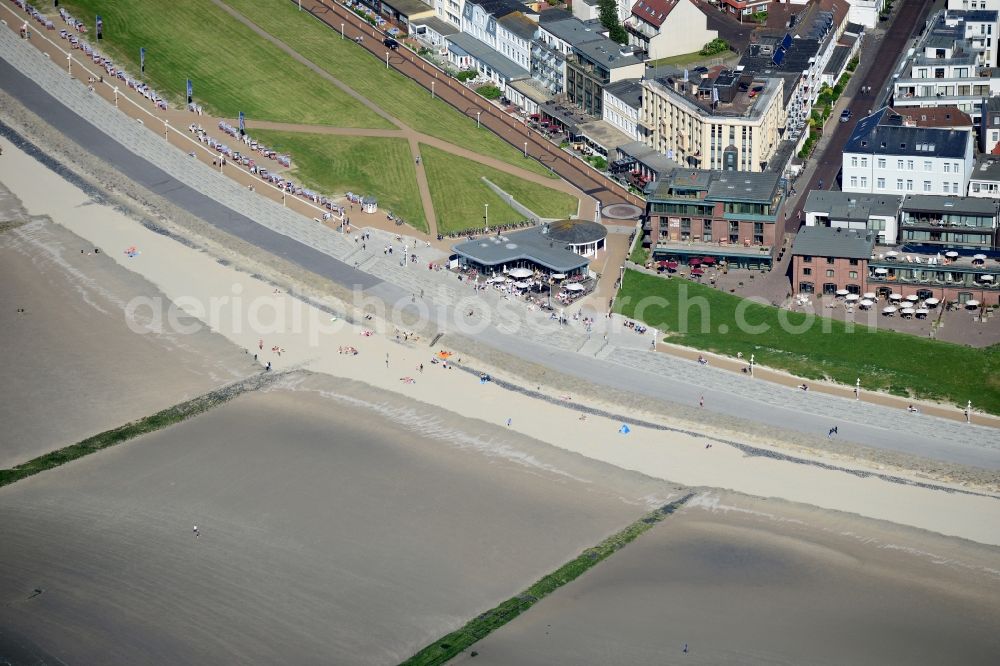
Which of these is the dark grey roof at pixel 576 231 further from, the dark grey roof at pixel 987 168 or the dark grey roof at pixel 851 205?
the dark grey roof at pixel 987 168

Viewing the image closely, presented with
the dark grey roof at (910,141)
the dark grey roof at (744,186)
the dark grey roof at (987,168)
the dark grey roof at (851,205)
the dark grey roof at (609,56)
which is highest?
the dark grey roof at (609,56)

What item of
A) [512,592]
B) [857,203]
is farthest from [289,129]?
[512,592]

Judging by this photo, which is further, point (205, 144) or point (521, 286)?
point (205, 144)

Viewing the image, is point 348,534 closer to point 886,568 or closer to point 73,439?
point 73,439

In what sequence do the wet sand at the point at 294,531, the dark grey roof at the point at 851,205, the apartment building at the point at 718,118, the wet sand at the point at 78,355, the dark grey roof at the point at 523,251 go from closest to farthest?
the wet sand at the point at 294,531, the wet sand at the point at 78,355, the dark grey roof at the point at 851,205, the dark grey roof at the point at 523,251, the apartment building at the point at 718,118

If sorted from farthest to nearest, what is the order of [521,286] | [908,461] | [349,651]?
[521,286], [908,461], [349,651]

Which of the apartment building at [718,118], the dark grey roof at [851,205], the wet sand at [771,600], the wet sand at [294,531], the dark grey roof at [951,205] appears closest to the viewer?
the wet sand at [771,600]

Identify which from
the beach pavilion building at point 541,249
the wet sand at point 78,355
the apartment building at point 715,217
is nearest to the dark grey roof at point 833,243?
the apartment building at point 715,217

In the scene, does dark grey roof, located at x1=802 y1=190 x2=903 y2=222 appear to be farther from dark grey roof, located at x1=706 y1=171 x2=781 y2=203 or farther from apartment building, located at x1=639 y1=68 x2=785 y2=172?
apartment building, located at x1=639 y1=68 x2=785 y2=172
